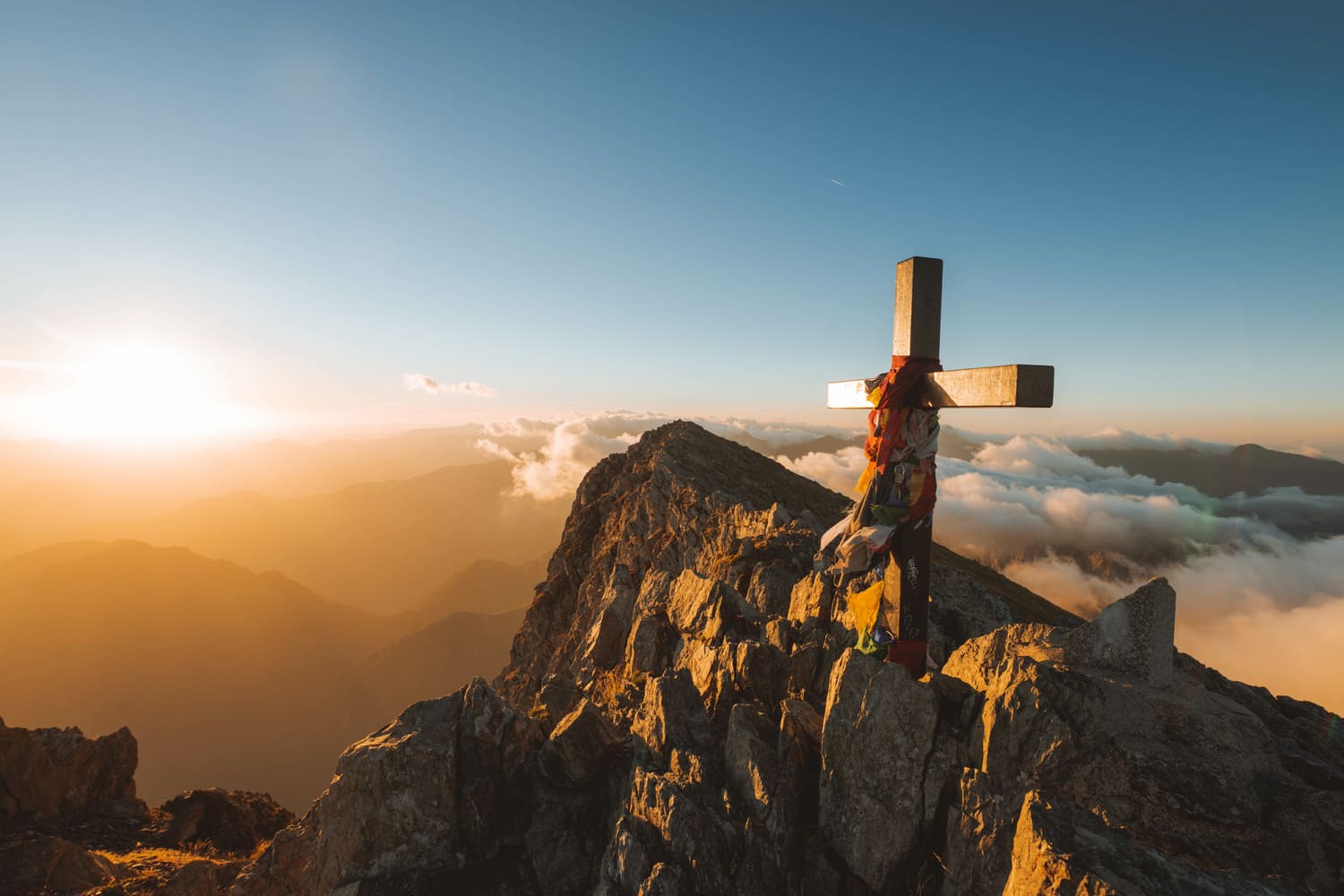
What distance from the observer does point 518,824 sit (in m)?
8.44

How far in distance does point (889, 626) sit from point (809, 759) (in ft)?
6.92

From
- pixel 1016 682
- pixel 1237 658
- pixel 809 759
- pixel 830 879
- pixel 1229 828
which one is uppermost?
pixel 1016 682

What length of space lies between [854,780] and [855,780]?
0.02 meters

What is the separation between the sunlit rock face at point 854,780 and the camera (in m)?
5.71

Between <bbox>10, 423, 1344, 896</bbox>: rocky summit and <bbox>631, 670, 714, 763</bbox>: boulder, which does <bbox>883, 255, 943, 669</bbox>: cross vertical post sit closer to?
<bbox>10, 423, 1344, 896</bbox>: rocky summit

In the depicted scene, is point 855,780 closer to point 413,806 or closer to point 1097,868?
point 1097,868

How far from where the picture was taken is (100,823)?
56.6 feet

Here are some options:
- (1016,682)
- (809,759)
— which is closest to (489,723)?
(809,759)

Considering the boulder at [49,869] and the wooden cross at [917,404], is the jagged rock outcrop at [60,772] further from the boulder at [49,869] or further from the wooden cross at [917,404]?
the wooden cross at [917,404]

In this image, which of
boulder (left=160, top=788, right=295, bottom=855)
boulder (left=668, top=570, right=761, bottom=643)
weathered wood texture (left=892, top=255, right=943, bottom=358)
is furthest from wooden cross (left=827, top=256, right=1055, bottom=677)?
boulder (left=160, top=788, right=295, bottom=855)

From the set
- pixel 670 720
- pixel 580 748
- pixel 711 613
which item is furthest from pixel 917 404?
pixel 580 748

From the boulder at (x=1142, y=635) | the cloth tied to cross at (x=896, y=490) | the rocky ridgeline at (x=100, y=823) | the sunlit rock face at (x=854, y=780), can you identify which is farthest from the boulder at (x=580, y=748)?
the rocky ridgeline at (x=100, y=823)

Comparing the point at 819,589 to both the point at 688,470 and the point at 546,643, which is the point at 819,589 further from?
the point at 546,643

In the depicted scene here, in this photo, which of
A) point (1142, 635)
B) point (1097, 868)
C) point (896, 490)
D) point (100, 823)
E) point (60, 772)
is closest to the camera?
point (1097, 868)
